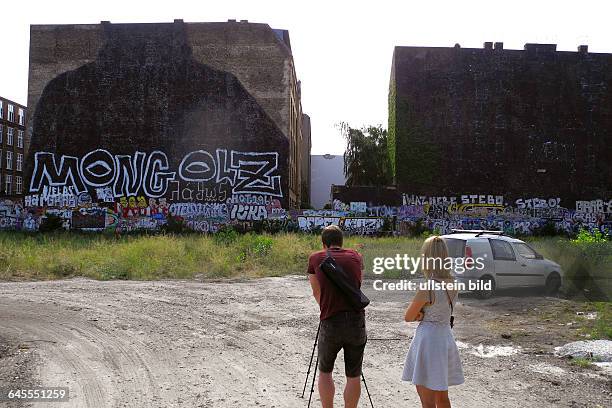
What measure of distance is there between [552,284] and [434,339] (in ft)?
29.2

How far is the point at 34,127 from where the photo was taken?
30797 millimetres

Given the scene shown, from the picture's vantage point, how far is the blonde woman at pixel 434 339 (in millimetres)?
3898

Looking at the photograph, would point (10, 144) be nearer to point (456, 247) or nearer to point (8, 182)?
point (8, 182)

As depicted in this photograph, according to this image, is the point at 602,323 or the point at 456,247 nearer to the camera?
the point at 602,323

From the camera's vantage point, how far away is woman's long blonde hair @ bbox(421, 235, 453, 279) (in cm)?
399

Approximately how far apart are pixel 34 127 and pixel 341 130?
82.4 ft

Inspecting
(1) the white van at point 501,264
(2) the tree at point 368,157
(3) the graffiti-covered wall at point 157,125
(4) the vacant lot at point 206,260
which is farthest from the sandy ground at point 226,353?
(2) the tree at point 368,157

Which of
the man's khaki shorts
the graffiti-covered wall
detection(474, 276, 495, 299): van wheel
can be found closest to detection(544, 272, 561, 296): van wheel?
detection(474, 276, 495, 299): van wheel

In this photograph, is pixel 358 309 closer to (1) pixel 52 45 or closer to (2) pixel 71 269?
(2) pixel 71 269

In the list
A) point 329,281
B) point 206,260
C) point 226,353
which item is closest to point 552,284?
point 226,353

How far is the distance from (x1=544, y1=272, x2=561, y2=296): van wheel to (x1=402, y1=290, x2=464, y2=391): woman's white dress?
28.4 ft

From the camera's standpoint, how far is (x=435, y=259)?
4000 millimetres

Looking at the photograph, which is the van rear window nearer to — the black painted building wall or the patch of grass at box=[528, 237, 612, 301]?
the patch of grass at box=[528, 237, 612, 301]

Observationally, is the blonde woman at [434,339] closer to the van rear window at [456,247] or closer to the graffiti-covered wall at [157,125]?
the van rear window at [456,247]
